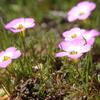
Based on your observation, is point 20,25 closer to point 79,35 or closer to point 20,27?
point 20,27

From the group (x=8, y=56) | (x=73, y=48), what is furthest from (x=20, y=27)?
(x=73, y=48)

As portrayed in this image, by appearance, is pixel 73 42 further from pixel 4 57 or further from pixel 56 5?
pixel 56 5

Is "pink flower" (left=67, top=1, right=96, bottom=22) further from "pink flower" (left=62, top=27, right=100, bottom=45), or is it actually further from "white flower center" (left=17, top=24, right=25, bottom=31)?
"white flower center" (left=17, top=24, right=25, bottom=31)

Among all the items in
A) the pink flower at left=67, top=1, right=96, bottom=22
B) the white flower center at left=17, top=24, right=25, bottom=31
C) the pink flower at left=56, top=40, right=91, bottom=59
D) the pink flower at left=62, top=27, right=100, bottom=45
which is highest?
the pink flower at left=67, top=1, right=96, bottom=22

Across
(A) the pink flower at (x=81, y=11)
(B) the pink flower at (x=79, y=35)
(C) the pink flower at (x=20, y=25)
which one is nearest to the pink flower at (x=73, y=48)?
(B) the pink flower at (x=79, y=35)

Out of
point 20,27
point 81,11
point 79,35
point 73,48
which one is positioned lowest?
point 73,48

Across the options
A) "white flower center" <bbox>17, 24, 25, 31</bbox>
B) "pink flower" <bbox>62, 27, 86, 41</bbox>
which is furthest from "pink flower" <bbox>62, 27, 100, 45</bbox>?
"white flower center" <bbox>17, 24, 25, 31</bbox>

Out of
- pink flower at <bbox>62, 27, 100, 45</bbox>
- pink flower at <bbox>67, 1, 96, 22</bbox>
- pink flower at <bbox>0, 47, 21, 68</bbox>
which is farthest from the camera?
pink flower at <bbox>67, 1, 96, 22</bbox>

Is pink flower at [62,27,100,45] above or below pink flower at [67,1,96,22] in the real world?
below

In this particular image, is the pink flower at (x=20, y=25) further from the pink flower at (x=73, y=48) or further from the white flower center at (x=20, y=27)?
the pink flower at (x=73, y=48)
